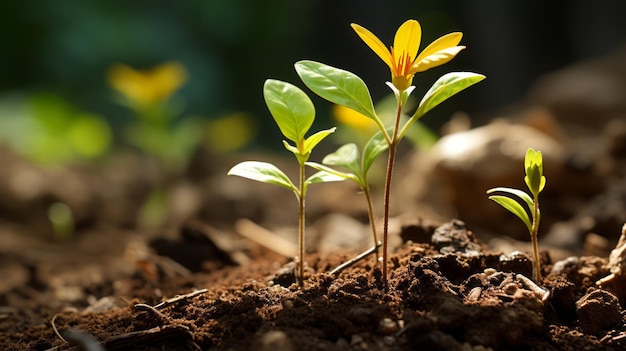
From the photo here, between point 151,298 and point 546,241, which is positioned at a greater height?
point 546,241

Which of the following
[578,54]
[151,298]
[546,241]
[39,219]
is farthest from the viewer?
[578,54]

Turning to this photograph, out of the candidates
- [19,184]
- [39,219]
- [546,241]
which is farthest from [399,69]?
[19,184]

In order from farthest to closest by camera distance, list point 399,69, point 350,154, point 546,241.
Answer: point 546,241
point 350,154
point 399,69

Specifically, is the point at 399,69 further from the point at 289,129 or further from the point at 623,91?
the point at 623,91

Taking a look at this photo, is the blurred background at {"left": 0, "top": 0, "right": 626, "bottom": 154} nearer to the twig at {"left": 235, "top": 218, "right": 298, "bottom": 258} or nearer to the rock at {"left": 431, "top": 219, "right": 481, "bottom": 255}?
the twig at {"left": 235, "top": 218, "right": 298, "bottom": 258}

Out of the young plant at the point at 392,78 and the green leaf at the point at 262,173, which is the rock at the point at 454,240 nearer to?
the young plant at the point at 392,78

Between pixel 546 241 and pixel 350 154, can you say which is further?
pixel 546 241

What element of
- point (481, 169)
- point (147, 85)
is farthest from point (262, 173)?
point (147, 85)
